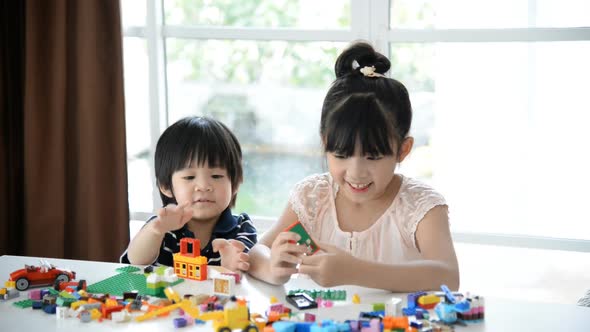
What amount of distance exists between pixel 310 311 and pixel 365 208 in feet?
1.83

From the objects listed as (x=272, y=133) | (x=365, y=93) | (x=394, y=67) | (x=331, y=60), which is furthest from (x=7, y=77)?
(x=365, y=93)

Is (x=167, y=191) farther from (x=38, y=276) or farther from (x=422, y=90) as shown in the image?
(x=422, y=90)

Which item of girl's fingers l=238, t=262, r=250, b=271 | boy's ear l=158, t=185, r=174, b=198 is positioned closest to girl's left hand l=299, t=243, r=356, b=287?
girl's fingers l=238, t=262, r=250, b=271

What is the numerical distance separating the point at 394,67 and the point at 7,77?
1456 mm

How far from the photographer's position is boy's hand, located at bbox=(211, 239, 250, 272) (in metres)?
1.67

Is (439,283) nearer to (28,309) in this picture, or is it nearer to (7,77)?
(28,309)

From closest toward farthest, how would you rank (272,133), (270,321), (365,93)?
(270,321), (365,93), (272,133)

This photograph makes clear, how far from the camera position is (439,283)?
160 cm

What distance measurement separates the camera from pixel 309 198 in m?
1.97

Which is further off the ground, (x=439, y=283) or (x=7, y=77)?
(x=7, y=77)

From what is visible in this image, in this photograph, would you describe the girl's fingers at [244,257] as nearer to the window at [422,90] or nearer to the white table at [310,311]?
the white table at [310,311]

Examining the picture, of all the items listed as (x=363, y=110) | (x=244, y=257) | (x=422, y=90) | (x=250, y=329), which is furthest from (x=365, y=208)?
(x=422, y=90)

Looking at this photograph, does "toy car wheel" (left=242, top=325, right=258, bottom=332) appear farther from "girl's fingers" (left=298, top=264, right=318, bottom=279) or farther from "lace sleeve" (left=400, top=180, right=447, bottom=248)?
"lace sleeve" (left=400, top=180, right=447, bottom=248)

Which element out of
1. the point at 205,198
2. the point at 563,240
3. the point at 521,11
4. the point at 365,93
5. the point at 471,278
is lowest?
the point at 471,278
